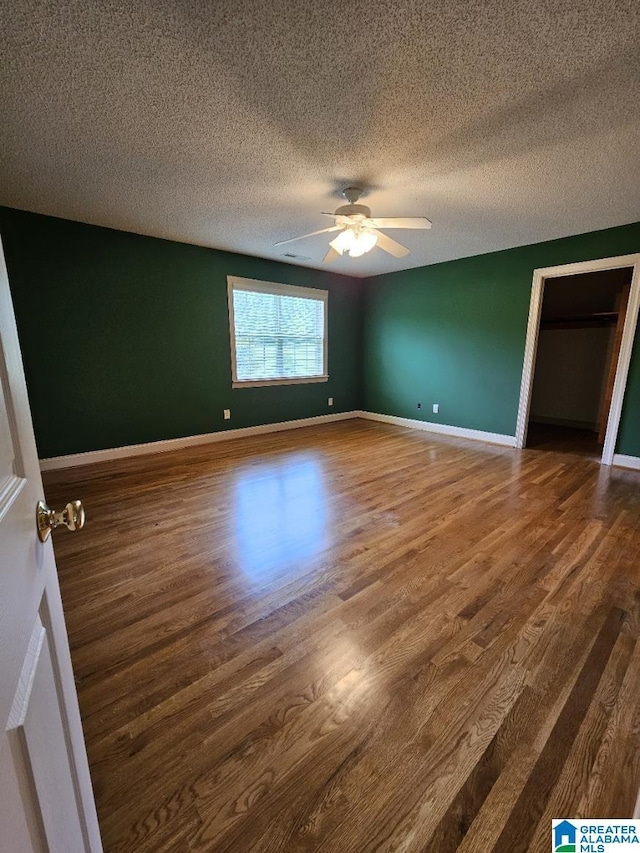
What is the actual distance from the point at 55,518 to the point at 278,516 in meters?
2.11

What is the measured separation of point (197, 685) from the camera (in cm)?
138

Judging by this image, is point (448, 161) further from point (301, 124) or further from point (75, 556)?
point (75, 556)

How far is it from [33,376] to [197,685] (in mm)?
3515

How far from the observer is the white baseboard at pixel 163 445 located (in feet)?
12.4

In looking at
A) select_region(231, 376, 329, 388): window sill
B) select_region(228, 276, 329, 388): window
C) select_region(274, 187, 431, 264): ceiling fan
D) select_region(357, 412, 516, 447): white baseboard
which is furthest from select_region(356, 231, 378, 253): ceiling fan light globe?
select_region(357, 412, 516, 447): white baseboard

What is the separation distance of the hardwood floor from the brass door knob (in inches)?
35.1

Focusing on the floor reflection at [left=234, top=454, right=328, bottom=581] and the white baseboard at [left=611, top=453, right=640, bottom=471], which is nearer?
the floor reflection at [left=234, top=454, right=328, bottom=581]

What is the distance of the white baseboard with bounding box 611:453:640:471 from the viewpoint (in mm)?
3826

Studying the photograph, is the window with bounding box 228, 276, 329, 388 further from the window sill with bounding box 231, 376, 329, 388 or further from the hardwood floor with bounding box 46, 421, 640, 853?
the hardwood floor with bounding box 46, 421, 640, 853

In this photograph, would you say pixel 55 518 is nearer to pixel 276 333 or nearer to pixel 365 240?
pixel 365 240

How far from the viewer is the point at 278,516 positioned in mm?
2768

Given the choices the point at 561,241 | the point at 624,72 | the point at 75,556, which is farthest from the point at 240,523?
the point at 561,241
